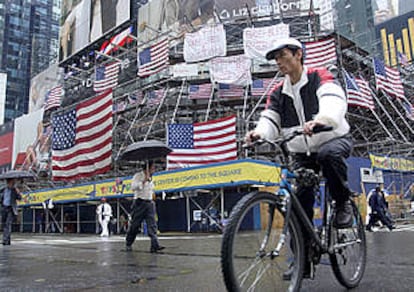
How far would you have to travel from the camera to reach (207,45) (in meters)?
23.3

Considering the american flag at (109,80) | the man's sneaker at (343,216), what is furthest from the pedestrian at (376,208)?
the american flag at (109,80)

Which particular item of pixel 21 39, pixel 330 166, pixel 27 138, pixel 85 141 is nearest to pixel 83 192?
pixel 85 141

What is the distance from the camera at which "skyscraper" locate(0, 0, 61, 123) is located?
82.6m

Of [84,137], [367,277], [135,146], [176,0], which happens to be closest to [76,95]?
[176,0]

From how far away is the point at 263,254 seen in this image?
2.26 meters

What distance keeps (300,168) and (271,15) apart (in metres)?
24.8

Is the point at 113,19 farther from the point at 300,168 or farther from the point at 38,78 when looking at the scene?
the point at 300,168

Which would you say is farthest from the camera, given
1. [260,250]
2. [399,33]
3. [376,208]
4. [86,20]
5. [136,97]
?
[399,33]

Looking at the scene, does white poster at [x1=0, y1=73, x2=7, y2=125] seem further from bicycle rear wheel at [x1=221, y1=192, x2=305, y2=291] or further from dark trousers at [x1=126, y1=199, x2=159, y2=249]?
bicycle rear wheel at [x1=221, y1=192, x2=305, y2=291]

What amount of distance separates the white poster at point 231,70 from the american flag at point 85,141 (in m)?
8.92

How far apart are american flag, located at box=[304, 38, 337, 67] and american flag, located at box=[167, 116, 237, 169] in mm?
5237

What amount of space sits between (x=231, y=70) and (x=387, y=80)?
846 cm

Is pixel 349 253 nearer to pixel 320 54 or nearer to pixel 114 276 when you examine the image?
pixel 114 276

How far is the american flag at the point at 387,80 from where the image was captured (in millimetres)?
20719
